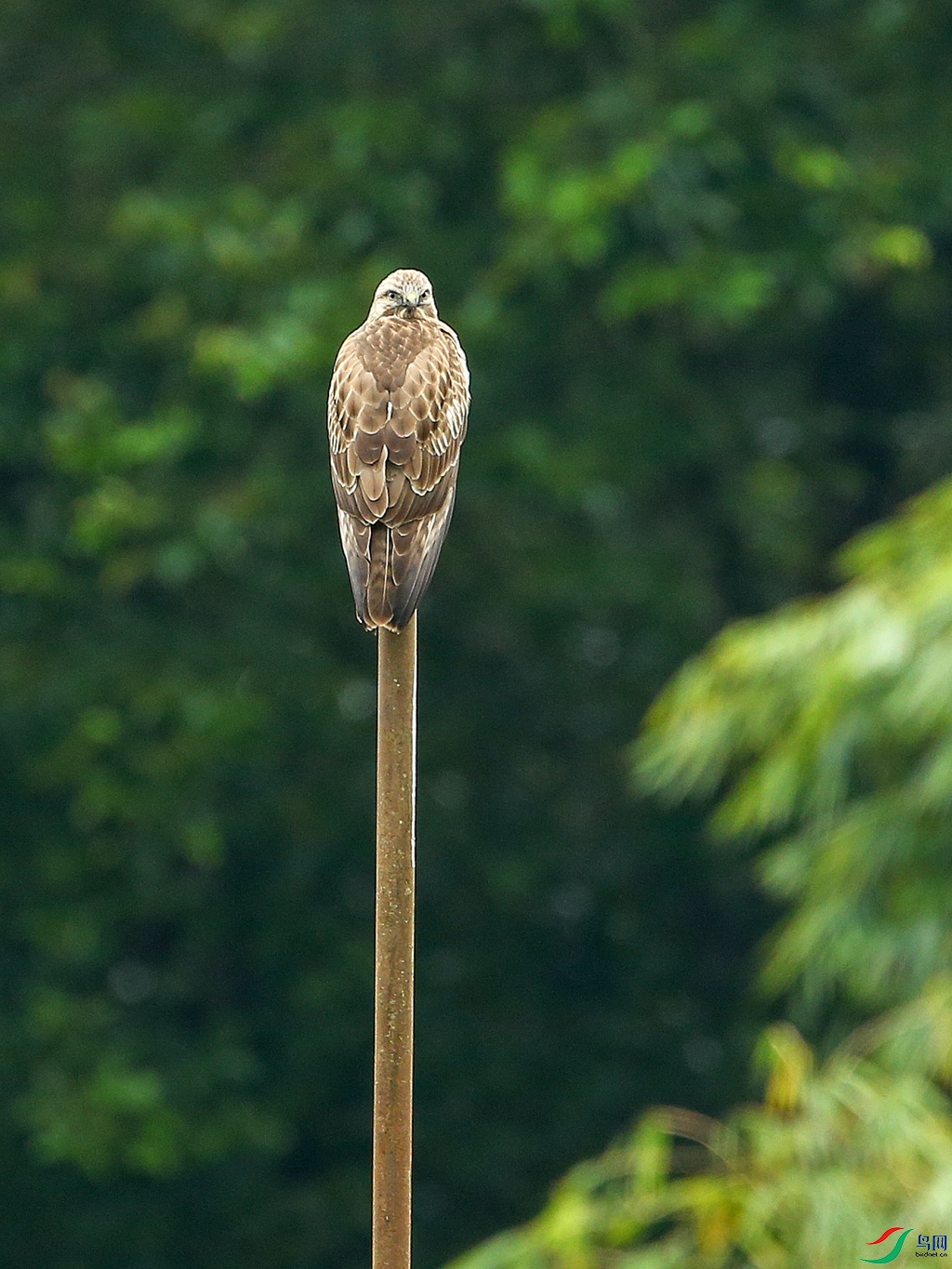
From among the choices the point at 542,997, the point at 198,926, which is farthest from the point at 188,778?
the point at 542,997

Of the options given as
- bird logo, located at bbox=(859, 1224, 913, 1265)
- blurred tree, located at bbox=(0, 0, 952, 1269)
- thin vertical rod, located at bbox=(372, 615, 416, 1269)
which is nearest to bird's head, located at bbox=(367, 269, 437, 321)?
thin vertical rod, located at bbox=(372, 615, 416, 1269)

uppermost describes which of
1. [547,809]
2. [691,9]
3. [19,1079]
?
[691,9]

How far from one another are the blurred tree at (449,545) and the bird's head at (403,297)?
4.14m

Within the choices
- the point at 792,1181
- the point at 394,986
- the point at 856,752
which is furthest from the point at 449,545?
the point at 394,986

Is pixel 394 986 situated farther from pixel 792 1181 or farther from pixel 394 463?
pixel 792 1181

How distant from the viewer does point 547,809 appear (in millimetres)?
10062

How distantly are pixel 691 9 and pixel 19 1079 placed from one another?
558 cm

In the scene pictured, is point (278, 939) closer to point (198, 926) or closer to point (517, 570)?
point (198, 926)

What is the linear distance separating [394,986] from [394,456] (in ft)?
3.15

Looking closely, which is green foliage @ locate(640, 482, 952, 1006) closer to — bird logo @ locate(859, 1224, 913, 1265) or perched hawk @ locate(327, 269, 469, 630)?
bird logo @ locate(859, 1224, 913, 1265)

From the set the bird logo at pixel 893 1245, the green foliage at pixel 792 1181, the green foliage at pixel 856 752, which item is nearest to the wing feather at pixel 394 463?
the green foliage at pixel 792 1181

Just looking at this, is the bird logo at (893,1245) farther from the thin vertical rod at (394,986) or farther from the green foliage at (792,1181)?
the thin vertical rod at (394,986)

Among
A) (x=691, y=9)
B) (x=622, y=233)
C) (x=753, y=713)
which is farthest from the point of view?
(x=691, y=9)

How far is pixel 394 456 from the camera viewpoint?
2.32 m
